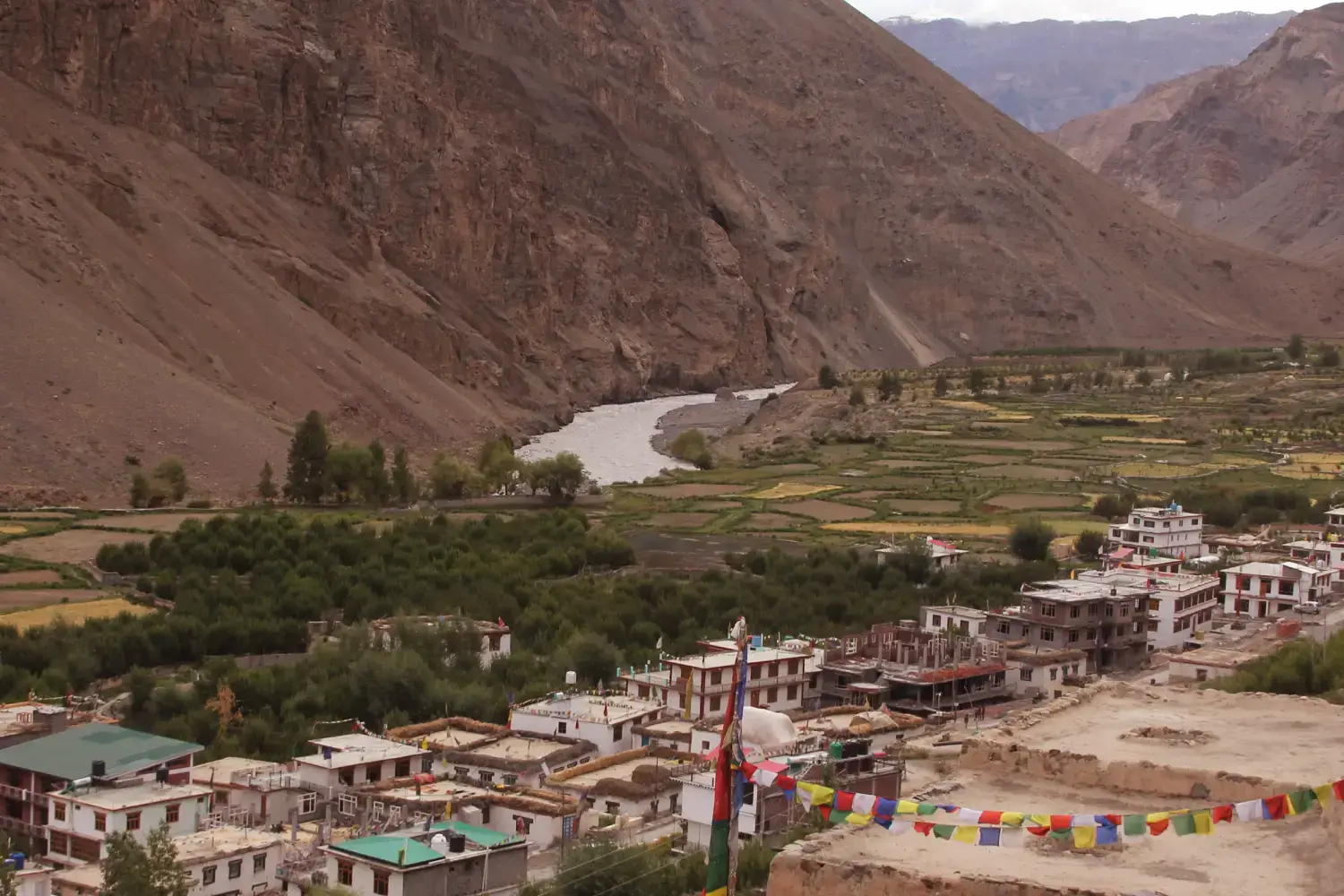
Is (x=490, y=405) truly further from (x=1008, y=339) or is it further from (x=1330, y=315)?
(x=1330, y=315)

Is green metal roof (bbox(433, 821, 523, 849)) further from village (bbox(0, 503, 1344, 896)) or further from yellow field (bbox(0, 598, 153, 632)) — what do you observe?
yellow field (bbox(0, 598, 153, 632))

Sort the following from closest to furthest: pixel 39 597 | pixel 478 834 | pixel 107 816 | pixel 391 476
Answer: pixel 478 834 < pixel 107 816 < pixel 39 597 < pixel 391 476

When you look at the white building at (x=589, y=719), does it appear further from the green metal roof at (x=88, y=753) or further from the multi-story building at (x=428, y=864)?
the multi-story building at (x=428, y=864)

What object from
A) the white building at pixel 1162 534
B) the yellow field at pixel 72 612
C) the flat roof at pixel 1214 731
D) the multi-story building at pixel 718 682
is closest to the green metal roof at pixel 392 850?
the flat roof at pixel 1214 731

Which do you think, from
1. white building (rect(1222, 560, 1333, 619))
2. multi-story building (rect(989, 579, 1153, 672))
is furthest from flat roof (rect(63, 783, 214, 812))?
white building (rect(1222, 560, 1333, 619))

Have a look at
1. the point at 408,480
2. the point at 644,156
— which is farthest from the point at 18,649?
the point at 644,156

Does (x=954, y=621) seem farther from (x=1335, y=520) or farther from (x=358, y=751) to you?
(x=1335, y=520)

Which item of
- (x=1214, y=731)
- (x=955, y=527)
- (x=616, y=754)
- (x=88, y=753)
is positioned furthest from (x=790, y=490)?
(x=1214, y=731)
